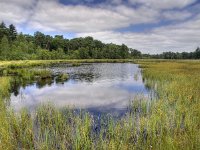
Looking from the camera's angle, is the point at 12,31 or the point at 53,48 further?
the point at 53,48

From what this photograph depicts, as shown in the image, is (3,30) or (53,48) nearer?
(3,30)

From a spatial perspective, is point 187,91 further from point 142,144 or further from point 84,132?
point 84,132

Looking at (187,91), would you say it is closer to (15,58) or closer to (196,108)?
(196,108)

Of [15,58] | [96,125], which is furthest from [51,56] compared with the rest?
[96,125]

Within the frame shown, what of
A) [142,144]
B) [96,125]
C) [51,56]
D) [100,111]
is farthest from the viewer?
[51,56]

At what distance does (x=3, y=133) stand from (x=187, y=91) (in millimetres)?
15442

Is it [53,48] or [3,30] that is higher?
[3,30]

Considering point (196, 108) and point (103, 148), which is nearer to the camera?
point (103, 148)

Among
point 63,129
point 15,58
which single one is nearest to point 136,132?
point 63,129

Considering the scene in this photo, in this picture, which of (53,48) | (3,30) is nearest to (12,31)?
(3,30)

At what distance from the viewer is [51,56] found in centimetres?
11931

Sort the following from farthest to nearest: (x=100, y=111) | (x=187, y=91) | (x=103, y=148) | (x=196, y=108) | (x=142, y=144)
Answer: (x=187, y=91) → (x=100, y=111) → (x=196, y=108) → (x=142, y=144) → (x=103, y=148)

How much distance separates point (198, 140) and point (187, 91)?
11.7m

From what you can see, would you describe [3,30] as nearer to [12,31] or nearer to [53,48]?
[12,31]
